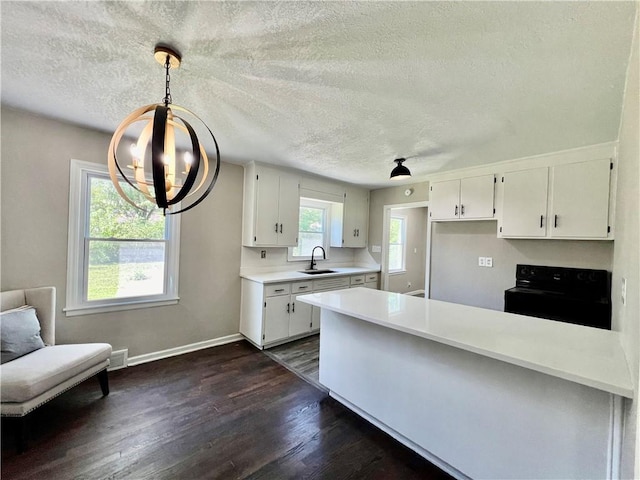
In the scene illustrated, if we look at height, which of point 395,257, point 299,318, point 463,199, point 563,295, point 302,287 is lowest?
point 299,318

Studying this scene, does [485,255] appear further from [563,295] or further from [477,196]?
[563,295]

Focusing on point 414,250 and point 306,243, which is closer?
point 306,243

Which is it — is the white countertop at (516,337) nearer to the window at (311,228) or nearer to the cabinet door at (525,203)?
the cabinet door at (525,203)

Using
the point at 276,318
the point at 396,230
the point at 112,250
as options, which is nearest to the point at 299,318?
the point at 276,318

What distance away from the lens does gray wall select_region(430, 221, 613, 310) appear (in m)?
2.84

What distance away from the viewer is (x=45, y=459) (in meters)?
1.65

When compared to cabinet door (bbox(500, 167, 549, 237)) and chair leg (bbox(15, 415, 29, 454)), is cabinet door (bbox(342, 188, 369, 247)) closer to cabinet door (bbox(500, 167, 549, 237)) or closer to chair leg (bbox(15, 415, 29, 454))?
cabinet door (bbox(500, 167, 549, 237))

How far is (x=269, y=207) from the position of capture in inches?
145

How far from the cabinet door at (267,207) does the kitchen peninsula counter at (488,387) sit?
1.68 meters

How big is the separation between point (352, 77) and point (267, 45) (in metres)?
0.53

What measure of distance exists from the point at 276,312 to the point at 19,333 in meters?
2.22

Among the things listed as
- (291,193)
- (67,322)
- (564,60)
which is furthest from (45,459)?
(564,60)

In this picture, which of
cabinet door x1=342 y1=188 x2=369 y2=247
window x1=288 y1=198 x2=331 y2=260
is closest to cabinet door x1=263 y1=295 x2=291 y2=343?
window x1=288 y1=198 x2=331 y2=260

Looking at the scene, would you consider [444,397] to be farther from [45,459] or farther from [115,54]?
[115,54]
